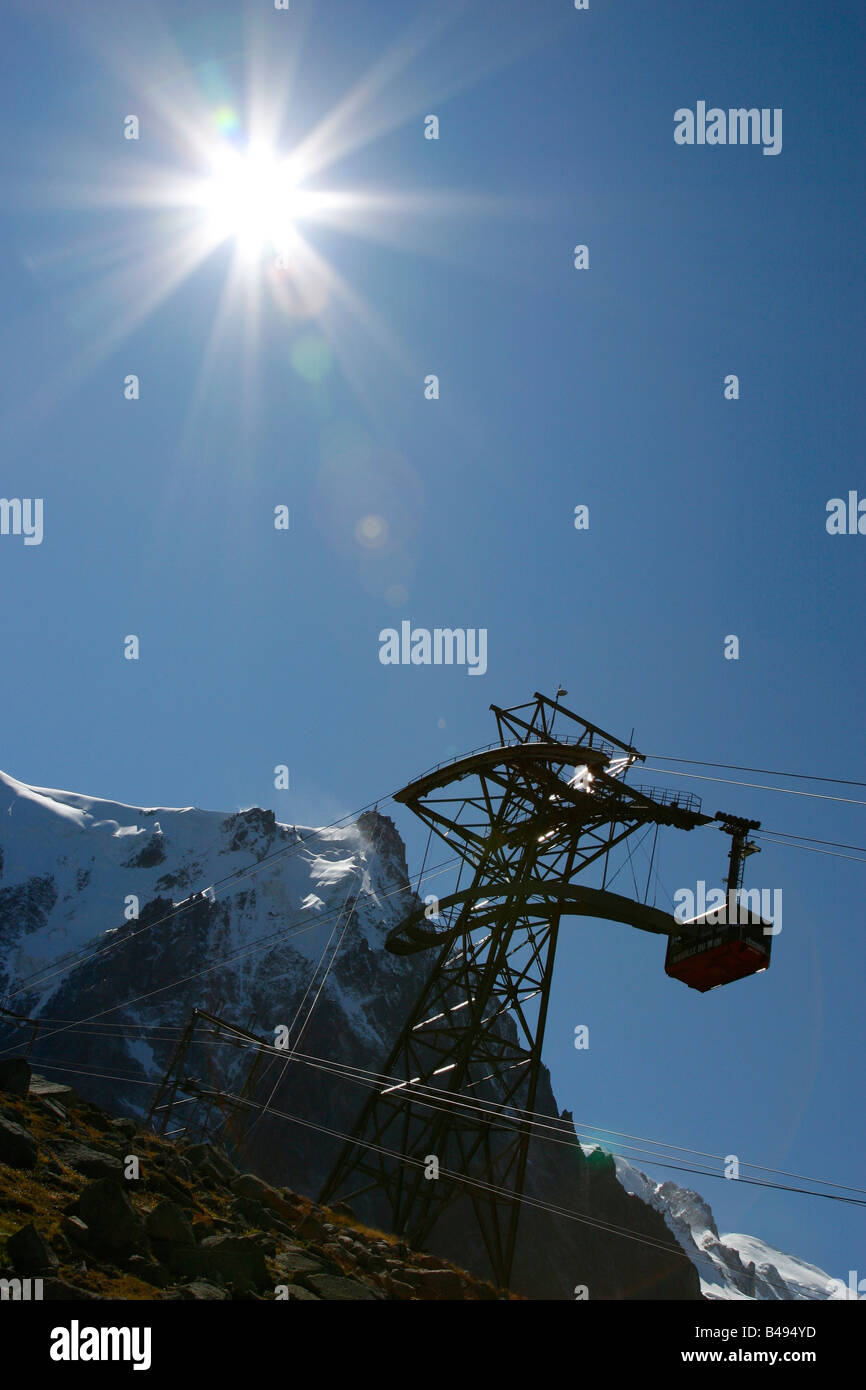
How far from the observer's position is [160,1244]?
13570 mm

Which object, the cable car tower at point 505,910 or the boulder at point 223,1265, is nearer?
the boulder at point 223,1265

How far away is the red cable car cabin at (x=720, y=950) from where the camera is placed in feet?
80.8

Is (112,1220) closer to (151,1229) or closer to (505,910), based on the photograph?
(151,1229)

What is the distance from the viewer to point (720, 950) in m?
24.8

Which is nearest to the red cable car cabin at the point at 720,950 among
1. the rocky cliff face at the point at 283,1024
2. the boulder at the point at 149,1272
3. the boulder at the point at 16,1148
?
the boulder at the point at 149,1272

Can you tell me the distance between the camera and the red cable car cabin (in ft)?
80.8

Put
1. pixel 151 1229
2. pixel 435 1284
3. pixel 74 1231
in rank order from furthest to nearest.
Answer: pixel 435 1284 < pixel 151 1229 < pixel 74 1231

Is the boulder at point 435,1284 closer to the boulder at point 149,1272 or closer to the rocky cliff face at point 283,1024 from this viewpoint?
the boulder at point 149,1272

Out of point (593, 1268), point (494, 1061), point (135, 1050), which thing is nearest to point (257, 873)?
point (135, 1050)

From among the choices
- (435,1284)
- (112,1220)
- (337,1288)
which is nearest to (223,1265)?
(112,1220)

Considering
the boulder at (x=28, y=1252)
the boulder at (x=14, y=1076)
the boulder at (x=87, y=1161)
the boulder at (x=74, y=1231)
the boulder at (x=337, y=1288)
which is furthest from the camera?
the boulder at (x=14, y=1076)

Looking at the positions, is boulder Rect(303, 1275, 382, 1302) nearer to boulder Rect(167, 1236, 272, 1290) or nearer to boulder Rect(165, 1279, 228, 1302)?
boulder Rect(167, 1236, 272, 1290)

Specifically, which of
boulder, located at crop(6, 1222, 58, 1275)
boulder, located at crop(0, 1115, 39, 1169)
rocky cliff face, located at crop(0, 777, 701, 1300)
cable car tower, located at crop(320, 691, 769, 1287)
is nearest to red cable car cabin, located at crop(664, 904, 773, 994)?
cable car tower, located at crop(320, 691, 769, 1287)
